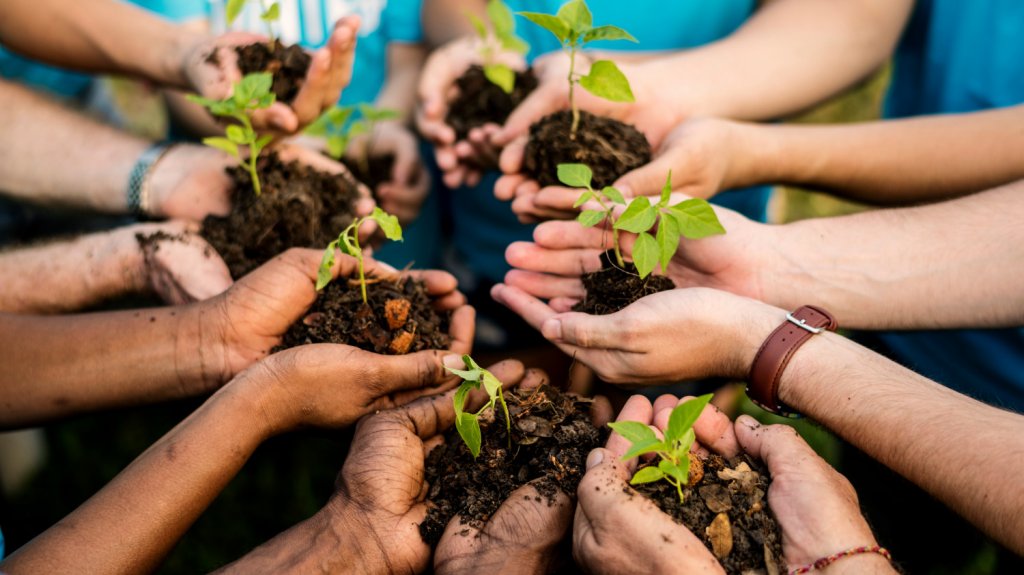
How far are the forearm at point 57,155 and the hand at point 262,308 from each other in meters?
1.14

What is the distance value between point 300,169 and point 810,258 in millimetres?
1821

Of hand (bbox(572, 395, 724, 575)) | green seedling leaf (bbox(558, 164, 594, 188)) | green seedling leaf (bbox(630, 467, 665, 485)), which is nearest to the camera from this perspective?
hand (bbox(572, 395, 724, 575))

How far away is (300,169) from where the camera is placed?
102 inches

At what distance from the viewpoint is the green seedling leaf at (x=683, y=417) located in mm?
1317

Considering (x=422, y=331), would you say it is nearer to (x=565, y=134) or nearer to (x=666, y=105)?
(x=565, y=134)

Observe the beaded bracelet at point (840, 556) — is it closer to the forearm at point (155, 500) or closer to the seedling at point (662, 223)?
the seedling at point (662, 223)

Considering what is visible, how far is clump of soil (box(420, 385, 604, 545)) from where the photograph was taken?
1.54 m

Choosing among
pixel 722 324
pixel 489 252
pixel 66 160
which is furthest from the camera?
pixel 489 252

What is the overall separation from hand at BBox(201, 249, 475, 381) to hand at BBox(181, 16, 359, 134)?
0.68 meters

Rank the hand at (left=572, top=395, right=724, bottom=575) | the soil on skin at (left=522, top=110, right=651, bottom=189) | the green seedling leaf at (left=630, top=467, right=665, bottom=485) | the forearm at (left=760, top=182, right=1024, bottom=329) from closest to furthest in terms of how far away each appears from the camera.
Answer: the hand at (left=572, top=395, right=724, bottom=575)
the green seedling leaf at (left=630, top=467, right=665, bottom=485)
the forearm at (left=760, top=182, right=1024, bottom=329)
the soil on skin at (left=522, top=110, right=651, bottom=189)

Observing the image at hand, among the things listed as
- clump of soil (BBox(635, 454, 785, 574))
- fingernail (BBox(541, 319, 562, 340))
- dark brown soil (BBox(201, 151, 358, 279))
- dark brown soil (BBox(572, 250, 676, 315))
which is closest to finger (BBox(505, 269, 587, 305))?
dark brown soil (BBox(572, 250, 676, 315))

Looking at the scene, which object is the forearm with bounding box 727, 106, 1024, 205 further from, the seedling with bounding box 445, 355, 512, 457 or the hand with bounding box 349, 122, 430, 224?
the seedling with bounding box 445, 355, 512, 457

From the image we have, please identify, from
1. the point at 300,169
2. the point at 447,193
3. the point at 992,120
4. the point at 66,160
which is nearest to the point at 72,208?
the point at 66,160

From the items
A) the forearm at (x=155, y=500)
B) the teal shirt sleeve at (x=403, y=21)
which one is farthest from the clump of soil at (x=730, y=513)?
the teal shirt sleeve at (x=403, y=21)
